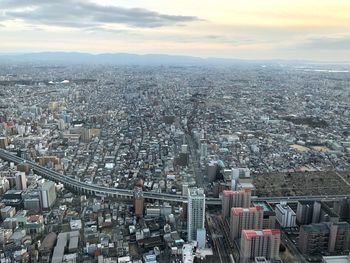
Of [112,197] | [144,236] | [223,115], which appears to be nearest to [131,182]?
[112,197]

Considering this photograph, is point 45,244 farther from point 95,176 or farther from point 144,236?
point 95,176

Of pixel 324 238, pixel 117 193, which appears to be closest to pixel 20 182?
pixel 117 193

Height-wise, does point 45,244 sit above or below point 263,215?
below

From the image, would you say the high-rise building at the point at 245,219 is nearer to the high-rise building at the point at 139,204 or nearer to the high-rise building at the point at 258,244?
the high-rise building at the point at 258,244

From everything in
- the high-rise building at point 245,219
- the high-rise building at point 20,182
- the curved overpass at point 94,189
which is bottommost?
the curved overpass at point 94,189

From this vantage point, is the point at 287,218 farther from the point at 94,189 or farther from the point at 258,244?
the point at 94,189

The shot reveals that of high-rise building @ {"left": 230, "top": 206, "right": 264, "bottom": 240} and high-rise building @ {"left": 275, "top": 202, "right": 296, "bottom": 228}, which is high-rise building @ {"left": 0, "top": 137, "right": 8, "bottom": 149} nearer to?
high-rise building @ {"left": 230, "top": 206, "right": 264, "bottom": 240}

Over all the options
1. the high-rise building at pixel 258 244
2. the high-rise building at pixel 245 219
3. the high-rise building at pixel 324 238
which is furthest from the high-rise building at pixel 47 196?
the high-rise building at pixel 324 238
